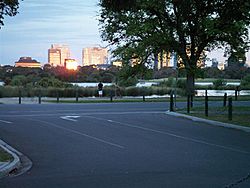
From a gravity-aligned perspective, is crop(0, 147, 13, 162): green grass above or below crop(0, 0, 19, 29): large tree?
below

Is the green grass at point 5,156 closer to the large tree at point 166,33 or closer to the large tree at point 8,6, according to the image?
the large tree at point 8,6

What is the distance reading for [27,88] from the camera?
46.2 m

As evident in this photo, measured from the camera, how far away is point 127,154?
11656 millimetres

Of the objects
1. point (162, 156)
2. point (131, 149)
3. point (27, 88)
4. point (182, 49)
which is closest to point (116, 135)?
point (131, 149)

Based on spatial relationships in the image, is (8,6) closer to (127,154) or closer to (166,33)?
(127,154)

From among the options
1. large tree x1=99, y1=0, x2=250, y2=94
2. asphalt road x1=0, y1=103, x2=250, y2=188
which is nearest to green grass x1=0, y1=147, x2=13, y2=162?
asphalt road x1=0, y1=103, x2=250, y2=188

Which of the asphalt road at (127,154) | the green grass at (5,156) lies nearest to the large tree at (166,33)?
the asphalt road at (127,154)

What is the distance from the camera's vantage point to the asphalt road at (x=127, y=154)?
336 inches

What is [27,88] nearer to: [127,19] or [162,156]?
[127,19]

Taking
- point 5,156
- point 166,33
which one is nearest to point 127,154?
point 5,156

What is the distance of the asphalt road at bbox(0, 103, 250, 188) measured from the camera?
8523mm

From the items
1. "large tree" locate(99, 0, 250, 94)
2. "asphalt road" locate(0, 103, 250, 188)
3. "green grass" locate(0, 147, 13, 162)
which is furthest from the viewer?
"large tree" locate(99, 0, 250, 94)

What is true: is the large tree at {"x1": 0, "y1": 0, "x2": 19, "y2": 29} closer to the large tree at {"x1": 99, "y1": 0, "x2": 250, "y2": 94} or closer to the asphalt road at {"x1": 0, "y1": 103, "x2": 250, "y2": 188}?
the asphalt road at {"x1": 0, "y1": 103, "x2": 250, "y2": 188}

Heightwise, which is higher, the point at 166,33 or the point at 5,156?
the point at 166,33
